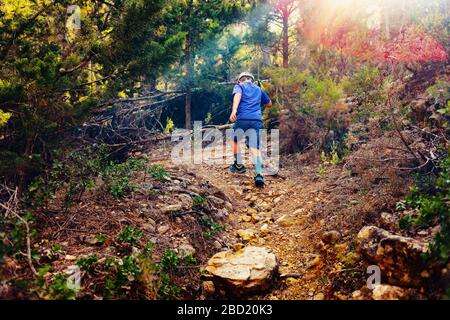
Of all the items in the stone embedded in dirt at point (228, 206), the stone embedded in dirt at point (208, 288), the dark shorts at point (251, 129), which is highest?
the dark shorts at point (251, 129)

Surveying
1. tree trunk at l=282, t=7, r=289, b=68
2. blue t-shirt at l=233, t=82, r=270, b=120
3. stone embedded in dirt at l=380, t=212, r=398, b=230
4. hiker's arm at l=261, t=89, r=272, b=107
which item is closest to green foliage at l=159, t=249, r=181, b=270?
stone embedded in dirt at l=380, t=212, r=398, b=230

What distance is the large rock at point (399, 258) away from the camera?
2.62 meters

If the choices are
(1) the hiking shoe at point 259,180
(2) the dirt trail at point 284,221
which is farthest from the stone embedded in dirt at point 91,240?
(1) the hiking shoe at point 259,180

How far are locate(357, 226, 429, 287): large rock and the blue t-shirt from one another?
138 inches

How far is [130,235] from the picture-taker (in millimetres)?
3484

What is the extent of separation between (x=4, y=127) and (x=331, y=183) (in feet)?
14.3

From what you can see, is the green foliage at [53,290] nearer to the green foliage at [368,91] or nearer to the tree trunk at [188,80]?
the green foliage at [368,91]

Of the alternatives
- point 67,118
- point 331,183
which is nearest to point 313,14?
point 331,183

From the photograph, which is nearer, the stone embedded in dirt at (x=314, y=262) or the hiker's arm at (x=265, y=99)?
the stone embedded in dirt at (x=314, y=262)

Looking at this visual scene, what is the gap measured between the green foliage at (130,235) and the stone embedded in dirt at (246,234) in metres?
1.36

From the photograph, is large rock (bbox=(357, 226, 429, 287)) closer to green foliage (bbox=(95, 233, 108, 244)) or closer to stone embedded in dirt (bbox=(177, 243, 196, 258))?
stone embedded in dirt (bbox=(177, 243, 196, 258))

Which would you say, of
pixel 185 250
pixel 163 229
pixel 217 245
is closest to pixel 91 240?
pixel 163 229

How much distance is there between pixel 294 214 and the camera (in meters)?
4.72
